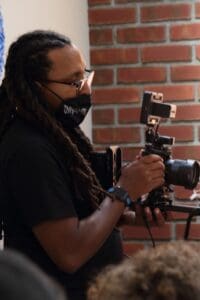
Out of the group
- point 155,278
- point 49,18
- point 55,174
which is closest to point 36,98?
Answer: point 55,174

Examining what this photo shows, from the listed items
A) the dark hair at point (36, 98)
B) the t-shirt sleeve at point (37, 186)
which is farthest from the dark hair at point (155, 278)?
the dark hair at point (36, 98)

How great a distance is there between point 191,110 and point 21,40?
3.53 feet

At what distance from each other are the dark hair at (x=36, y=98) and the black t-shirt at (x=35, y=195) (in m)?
0.03

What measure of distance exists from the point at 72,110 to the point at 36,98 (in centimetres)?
10

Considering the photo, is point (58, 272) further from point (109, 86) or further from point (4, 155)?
→ point (109, 86)

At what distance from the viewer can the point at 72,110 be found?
1.54m

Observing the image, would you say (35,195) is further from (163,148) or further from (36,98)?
(163,148)

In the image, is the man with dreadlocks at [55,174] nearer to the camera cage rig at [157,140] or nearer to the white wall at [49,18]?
the camera cage rig at [157,140]

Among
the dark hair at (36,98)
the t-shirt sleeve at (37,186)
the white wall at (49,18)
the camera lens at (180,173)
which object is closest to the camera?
the t-shirt sleeve at (37,186)

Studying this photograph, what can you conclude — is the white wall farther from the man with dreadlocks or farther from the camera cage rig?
the camera cage rig

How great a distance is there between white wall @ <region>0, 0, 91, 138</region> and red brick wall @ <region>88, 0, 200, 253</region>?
0.21ft

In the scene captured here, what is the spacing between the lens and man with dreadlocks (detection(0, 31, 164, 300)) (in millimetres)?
1367

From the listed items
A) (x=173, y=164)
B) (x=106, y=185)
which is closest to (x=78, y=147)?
(x=106, y=185)

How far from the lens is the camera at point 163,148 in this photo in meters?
1.64
